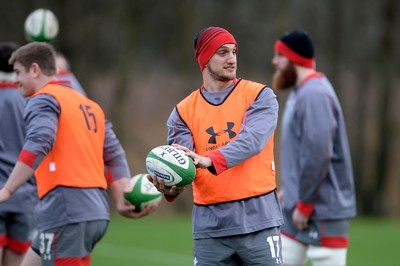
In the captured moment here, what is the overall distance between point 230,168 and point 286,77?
224 centimetres

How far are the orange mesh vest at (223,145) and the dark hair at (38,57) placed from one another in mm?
1470

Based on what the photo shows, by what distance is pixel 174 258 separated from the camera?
1329 cm

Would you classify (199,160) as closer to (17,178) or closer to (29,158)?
(29,158)

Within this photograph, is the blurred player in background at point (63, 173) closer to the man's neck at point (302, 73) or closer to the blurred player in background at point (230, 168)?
the blurred player in background at point (230, 168)

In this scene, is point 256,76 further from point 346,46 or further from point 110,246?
point 110,246

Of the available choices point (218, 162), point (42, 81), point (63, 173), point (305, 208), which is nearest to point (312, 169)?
point (305, 208)

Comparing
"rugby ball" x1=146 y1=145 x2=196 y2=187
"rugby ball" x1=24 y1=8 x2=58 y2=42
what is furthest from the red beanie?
"rugby ball" x1=24 y1=8 x2=58 y2=42

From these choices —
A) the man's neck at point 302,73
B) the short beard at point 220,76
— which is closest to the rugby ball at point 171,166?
the short beard at point 220,76

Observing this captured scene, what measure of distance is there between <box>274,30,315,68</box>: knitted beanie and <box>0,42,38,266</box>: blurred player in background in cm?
243

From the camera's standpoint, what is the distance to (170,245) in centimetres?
1483

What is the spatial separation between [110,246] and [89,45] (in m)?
13.1

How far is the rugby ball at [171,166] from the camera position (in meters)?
5.51

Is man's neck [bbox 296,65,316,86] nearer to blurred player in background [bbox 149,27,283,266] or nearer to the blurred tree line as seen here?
blurred player in background [bbox 149,27,283,266]

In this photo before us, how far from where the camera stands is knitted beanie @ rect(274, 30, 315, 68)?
7.79 metres
